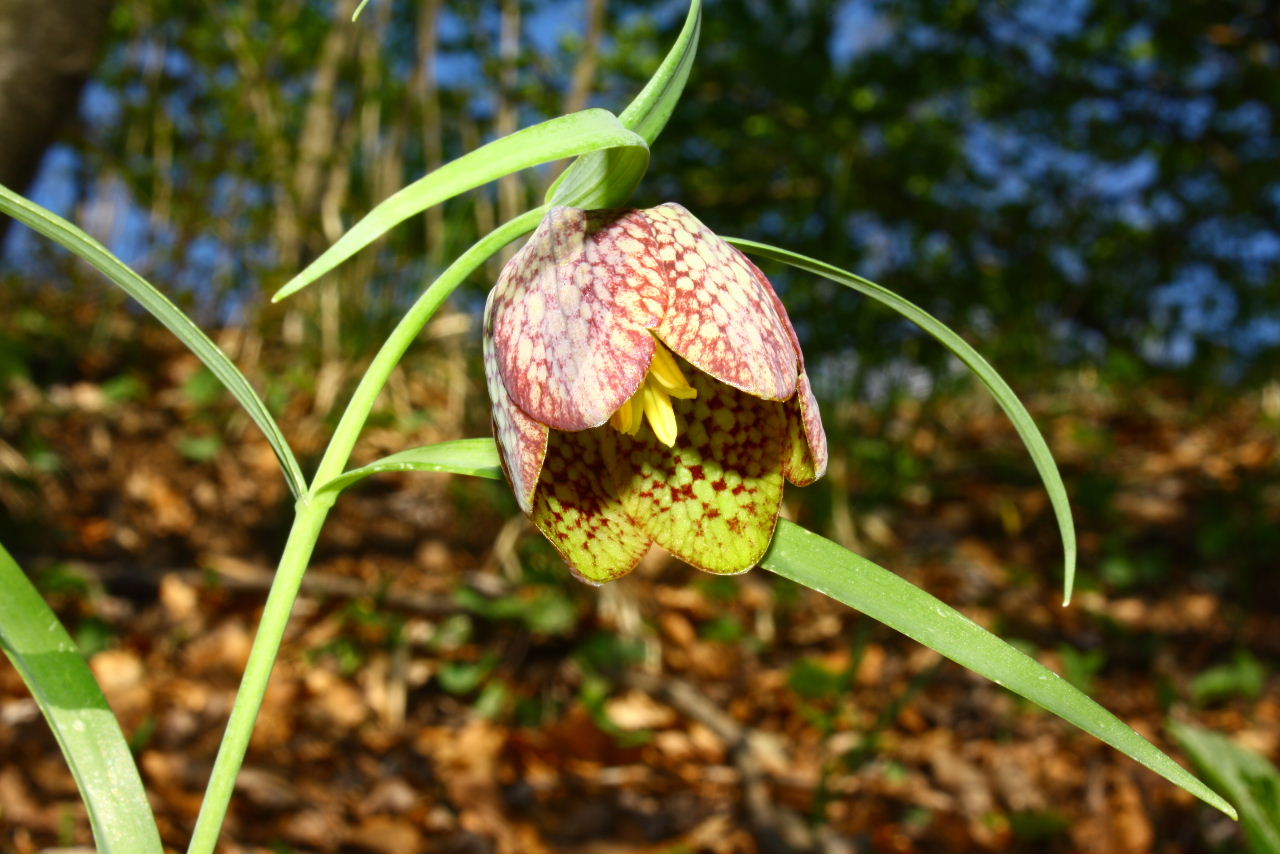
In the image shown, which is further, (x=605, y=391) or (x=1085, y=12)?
(x=1085, y=12)

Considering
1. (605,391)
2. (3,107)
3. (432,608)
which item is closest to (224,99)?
(3,107)

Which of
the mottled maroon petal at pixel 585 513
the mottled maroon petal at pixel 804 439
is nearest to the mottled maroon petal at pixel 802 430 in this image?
the mottled maroon petal at pixel 804 439

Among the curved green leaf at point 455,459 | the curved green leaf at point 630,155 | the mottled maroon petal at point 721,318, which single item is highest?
the curved green leaf at point 630,155

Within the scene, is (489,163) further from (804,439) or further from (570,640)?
(570,640)

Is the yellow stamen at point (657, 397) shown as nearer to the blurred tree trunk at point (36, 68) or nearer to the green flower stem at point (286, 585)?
the green flower stem at point (286, 585)

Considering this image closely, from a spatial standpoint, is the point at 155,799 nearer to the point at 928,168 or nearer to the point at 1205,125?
the point at 928,168

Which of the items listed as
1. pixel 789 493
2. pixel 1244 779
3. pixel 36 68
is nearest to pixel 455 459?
pixel 1244 779

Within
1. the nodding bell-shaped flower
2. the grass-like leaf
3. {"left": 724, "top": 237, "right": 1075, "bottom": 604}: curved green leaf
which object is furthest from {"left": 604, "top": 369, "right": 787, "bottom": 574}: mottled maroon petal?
the grass-like leaf
